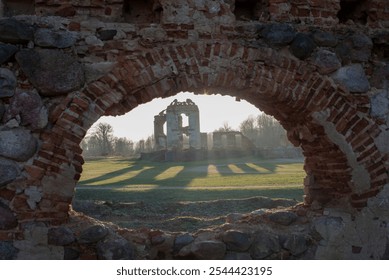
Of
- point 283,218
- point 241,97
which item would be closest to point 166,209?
point 283,218

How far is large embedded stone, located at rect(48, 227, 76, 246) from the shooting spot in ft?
11.1

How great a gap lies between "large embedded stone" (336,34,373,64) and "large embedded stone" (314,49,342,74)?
5.1 inches

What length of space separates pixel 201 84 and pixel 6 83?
1.82 metres

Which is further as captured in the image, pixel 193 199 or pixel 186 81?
pixel 193 199

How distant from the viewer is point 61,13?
3.55 m

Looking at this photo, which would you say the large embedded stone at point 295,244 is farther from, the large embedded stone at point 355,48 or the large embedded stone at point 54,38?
the large embedded stone at point 54,38

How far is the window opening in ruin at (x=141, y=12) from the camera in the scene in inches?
149

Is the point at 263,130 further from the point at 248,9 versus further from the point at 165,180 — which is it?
the point at 248,9

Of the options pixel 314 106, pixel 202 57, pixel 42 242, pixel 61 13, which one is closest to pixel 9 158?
pixel 42 242

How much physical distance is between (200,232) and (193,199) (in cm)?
505

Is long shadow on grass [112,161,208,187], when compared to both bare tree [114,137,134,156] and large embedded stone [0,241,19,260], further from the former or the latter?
bare tree [114,137,134,156]

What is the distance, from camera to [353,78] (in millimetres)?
3969

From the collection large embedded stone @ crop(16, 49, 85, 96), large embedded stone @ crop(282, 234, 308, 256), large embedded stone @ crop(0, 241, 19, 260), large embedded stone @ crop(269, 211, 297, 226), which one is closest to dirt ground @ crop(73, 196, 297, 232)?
large embedded stone @ crop(269, 211, 297, 226)

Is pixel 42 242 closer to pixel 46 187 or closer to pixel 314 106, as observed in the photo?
pixel 46 187
